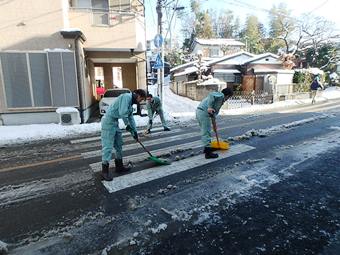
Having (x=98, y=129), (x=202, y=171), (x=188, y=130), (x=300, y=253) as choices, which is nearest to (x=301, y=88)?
(x=188, y=130)

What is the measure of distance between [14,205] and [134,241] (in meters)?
2.01

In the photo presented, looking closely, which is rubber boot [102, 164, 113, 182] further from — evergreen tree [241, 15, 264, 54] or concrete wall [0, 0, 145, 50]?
evergreen tree [241, 15, 264, 54]

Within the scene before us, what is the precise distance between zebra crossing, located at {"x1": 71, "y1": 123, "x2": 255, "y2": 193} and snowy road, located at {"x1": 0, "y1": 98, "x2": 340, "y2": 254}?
39 millimetres

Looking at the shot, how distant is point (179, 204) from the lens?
3.50m

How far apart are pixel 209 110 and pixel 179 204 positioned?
2.34 meters

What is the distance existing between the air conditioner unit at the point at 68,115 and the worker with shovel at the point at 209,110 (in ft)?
22.2

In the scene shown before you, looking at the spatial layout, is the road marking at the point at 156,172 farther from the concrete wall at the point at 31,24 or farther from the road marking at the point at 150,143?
the concrete wall at the point at 31,24

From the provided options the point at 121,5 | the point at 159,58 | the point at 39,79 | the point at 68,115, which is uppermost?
the point at 121,5

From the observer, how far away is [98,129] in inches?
388

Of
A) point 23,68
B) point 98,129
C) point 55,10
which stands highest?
point 55,10

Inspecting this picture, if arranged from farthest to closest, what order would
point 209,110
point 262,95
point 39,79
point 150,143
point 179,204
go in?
point 262,95, point 39,79, point 150,143, point 209,110, point 179,204

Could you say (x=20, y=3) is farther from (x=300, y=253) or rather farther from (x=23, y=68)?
(x=300, y=253)

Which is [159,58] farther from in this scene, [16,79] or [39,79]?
[16,79]

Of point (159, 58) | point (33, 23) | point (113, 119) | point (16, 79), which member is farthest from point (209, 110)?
point (33, 23)
